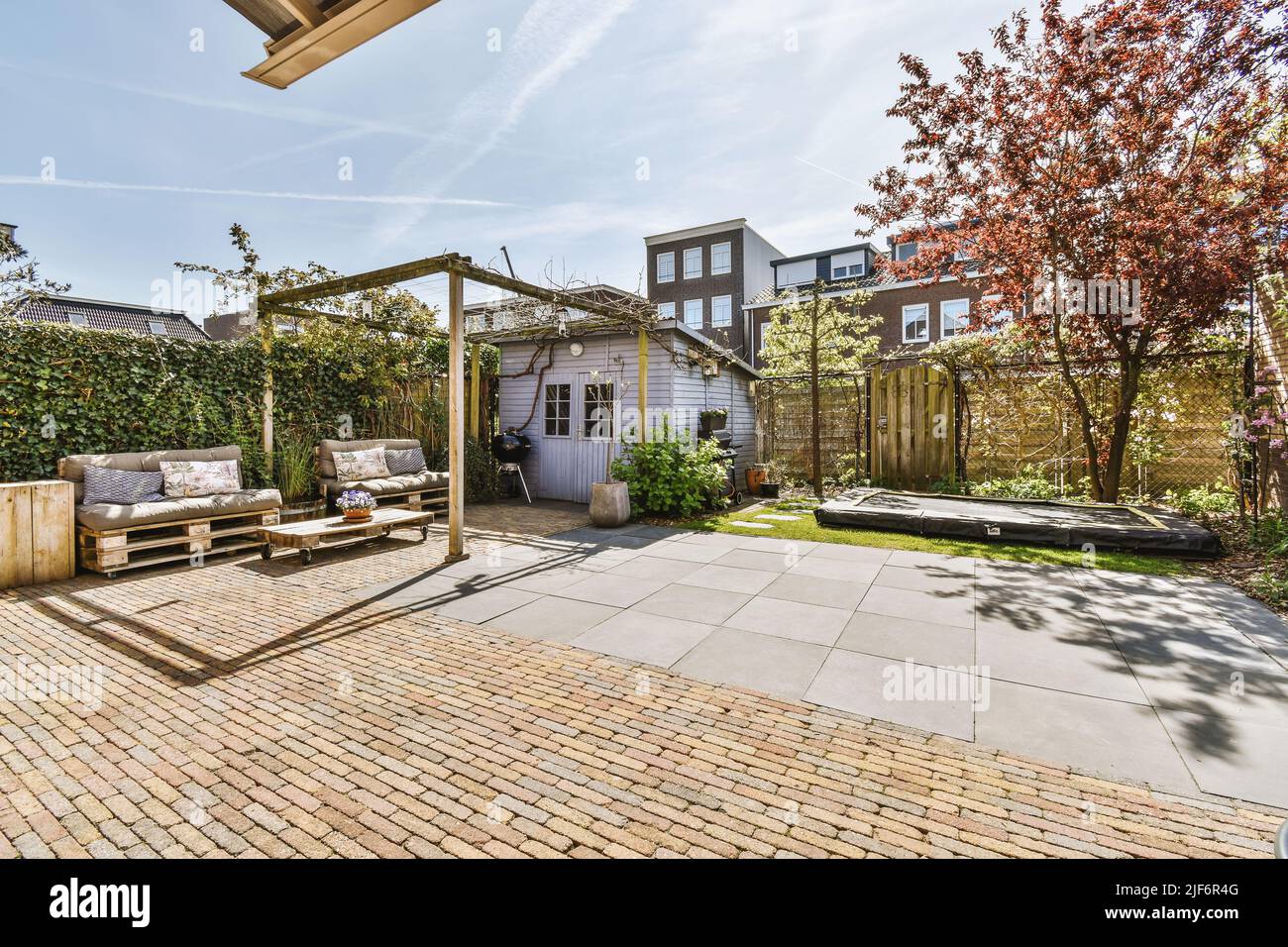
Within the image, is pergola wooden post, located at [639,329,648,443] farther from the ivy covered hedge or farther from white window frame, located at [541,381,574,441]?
the ivy covered hedge

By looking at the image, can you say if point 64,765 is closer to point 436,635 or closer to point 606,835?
point 436,635

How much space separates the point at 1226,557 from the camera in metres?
5.59

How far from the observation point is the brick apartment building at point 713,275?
26.1 meters

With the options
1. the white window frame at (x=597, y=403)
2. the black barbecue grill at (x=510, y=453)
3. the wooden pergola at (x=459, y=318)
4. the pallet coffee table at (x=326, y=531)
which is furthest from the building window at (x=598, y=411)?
the pallet coffee table at (x=326, y=531)

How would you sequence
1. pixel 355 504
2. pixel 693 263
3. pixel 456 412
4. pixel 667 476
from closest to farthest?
pixel 456 412, pixel 355 504, pixel 667 476, pixel 693 263

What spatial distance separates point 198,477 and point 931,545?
8452 millimetres

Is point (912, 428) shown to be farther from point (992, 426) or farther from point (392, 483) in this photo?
point (392, 483)

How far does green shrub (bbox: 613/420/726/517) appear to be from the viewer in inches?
331

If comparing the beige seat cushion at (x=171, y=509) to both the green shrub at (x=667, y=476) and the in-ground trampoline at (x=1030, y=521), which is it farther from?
the in-ground trampoline at (x=1030, y=521)

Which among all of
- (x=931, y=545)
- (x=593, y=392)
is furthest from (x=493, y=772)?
(x=593, y=392)

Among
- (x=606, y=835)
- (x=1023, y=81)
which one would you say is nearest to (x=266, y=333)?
(x=606, y=835)

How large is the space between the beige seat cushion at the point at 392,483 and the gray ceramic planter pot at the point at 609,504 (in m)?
2.52

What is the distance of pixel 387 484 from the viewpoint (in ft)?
26.2

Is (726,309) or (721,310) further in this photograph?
(721,310)
